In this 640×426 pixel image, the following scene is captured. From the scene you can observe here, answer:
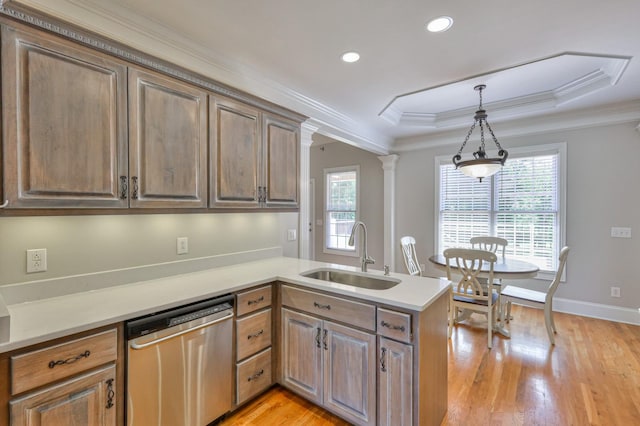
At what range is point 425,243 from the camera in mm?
5043

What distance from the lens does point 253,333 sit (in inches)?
81.2

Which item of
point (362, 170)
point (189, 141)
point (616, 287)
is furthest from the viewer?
point (362, 170)

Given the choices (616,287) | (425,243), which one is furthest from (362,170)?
(616,287)

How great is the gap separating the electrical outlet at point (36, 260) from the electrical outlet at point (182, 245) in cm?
76

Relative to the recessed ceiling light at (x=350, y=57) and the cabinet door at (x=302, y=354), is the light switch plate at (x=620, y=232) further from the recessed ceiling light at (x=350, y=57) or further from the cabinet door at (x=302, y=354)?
the cabinet door at (x=302, y=354)

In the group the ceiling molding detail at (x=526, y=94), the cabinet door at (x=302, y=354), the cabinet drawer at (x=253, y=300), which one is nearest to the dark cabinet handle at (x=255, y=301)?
the cabinet drawer at (x=253, y=300)

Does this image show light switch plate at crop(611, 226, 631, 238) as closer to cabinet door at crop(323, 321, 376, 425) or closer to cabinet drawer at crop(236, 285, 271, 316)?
cabinet door at crop(323, 321, 376, 425)

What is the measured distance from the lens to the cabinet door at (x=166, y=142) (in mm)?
1718

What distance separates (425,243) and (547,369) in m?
2.62

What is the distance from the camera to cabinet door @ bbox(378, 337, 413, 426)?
5.24 ft

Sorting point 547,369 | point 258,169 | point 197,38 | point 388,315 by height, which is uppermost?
point 197,38

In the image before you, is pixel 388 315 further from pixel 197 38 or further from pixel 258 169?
pixel 197 38

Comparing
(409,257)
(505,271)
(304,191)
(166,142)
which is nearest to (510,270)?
(505,271)

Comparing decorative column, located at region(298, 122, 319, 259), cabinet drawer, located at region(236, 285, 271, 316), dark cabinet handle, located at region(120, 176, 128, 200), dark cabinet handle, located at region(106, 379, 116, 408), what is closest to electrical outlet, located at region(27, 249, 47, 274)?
dark cabinet handle, located at region(120, 176, 128, 200)
